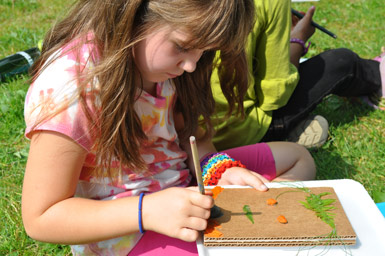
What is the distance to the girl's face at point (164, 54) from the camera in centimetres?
99

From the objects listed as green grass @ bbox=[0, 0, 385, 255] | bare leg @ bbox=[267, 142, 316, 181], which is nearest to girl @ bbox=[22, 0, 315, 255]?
green grass @ bbox=[0, 0, 385, 255]

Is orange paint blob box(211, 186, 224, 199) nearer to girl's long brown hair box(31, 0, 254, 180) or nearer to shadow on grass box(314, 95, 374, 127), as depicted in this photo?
girl's long brown hair box(31, 0, 254, 180)

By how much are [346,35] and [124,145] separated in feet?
7.88

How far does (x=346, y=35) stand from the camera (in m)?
3.04

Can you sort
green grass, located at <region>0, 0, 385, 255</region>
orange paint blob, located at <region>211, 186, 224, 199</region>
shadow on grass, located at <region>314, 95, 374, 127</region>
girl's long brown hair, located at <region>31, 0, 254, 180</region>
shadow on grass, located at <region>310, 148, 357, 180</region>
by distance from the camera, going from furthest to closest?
shadow on grass, located at <region>314, 95, 374, 127</region>, shadow on grass, located at <region>310, 148, 357, 180</region>, green grass, located at <region>0, 0, 385, 255</region>, orange paint blob, located at <region>211, 186, 224, 199</region>, girl's long brown hair, located at <region>31, 0, 254, 180</region>

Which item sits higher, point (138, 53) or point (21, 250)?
point (138, 53)

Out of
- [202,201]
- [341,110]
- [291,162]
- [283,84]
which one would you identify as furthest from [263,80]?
[202,201]

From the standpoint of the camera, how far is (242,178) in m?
1.23

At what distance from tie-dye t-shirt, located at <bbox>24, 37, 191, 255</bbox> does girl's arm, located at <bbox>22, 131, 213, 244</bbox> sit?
0.04 m

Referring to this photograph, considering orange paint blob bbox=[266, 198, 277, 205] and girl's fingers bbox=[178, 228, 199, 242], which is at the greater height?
orange paint blob bbox=[266, 198, 277, 205]

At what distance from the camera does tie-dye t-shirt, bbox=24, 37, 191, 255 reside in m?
0.98

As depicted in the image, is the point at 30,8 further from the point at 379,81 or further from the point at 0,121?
the point at 379,81

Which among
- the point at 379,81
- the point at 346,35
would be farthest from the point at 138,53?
the point at 346,35

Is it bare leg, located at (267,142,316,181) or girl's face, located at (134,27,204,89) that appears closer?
girl's face, located at (134,27,204,89)
